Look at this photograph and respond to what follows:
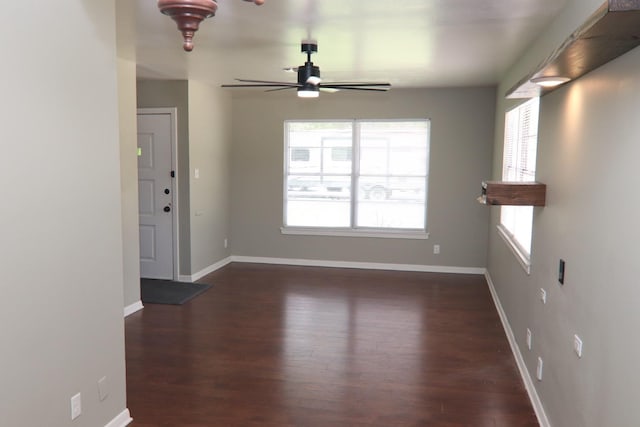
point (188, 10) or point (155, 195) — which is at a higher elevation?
point (188, 10)

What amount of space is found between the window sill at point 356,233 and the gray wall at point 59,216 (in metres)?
4.60

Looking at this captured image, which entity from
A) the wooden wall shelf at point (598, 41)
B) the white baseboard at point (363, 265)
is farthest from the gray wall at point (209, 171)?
the wooden wall shelf at point (598, 41)

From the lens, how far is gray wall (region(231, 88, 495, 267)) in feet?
22.6

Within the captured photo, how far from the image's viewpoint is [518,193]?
11.1 ft

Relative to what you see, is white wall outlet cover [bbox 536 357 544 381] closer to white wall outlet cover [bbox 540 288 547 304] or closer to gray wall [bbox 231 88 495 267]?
white wall outlet cover [bbox 540 288 547 304]

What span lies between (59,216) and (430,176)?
5.40m

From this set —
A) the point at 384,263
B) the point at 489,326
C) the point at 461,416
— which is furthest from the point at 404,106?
the point at 461,416

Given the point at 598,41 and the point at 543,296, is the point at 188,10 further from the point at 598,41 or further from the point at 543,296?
the point at 543,296

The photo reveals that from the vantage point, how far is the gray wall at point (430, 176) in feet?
22.6

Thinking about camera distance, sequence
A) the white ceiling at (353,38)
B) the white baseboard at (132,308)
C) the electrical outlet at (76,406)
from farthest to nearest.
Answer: the white baseboard at (132,308) → the white ceiling at (353,38) → the electrical outlet at (76,406)

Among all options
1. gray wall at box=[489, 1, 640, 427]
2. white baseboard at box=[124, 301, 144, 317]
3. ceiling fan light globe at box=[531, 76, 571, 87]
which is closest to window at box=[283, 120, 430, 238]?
white baseboard at box=[124, 301, 144, 317]

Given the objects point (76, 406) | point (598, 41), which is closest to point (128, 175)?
point (76, 406)

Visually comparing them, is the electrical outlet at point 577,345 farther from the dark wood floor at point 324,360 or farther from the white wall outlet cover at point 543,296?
the dark wood floor at point 324,360

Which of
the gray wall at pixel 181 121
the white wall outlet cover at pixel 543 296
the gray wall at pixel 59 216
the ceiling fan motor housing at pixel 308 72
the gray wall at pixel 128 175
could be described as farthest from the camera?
the gray wall at pixel 181 121
